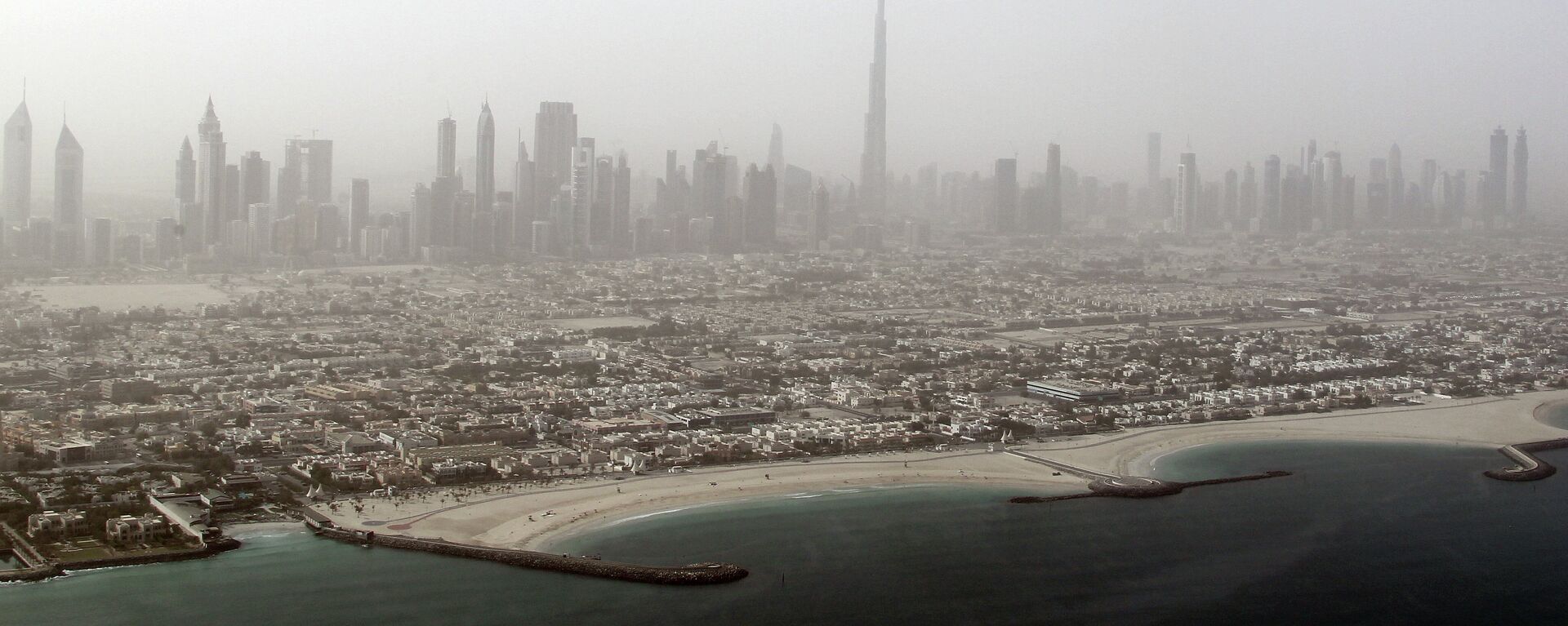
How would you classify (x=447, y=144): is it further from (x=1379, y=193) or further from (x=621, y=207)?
(x=1379, y=193)

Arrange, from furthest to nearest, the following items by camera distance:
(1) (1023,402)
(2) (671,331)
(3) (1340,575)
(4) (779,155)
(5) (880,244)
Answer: (4) (779,155) → (5) (880,244) → (2) (671,331) → (1) (1023,402) → (3) (1340,575)

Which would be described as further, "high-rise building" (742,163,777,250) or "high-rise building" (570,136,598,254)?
"high-rise building" (742,163,777,250)

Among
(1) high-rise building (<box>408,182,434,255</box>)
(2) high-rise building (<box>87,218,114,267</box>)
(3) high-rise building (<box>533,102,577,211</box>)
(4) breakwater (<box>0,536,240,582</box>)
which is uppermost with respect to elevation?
(3) high-rise building (<box>533,102,577,211</box>)

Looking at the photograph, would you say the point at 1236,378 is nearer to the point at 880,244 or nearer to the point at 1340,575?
the point at 1340,575

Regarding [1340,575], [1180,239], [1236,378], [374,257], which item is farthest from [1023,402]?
[1180,239]

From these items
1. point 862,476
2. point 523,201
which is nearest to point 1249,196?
point 523,201

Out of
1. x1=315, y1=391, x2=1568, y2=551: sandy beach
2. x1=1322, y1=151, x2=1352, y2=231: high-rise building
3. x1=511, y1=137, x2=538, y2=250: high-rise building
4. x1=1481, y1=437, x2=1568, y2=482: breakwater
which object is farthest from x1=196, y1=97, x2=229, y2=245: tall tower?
x1=1322, y1=151, x2=1352, y2=231: high-rise building

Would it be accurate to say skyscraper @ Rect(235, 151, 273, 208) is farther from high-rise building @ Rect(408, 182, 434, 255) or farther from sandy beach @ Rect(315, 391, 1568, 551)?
sandy beach @ Rect(315, 391, 1568, 551)
